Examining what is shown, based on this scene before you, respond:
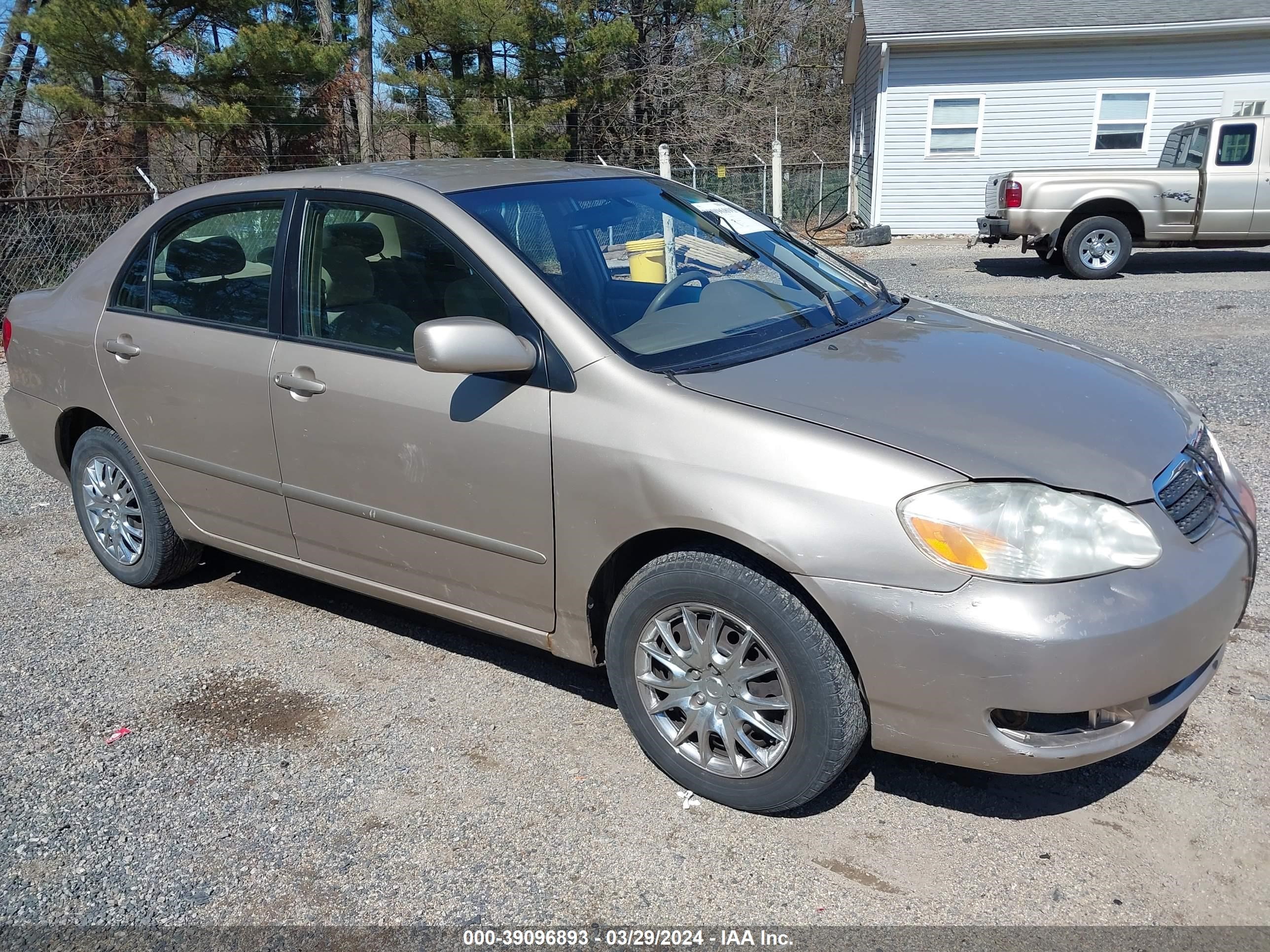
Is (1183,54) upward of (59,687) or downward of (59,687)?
upward

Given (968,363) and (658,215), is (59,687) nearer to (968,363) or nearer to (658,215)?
(658,215)

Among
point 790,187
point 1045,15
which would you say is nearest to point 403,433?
point 1045,15

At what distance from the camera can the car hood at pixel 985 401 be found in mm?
2619

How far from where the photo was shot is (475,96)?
74.8ft

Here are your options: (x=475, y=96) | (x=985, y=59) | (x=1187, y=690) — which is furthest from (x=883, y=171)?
(x=1187, y=690)

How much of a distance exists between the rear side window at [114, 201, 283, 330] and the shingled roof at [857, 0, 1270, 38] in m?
16.5

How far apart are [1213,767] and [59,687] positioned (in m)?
3.94

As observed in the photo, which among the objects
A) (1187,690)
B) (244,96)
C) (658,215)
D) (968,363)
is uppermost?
(244,96)

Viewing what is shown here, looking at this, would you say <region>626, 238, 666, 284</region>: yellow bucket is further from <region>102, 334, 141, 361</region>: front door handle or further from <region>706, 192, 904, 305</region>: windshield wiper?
<region>102, 334, 141, 361</region>: front door handle

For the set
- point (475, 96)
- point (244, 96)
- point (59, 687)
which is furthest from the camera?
point (475, 96)

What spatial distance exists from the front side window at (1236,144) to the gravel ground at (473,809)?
36.2 feet

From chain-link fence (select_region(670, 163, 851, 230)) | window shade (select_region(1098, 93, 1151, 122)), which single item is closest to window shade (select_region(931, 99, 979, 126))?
window shade (select_region(1098, 93, 1151, 122))

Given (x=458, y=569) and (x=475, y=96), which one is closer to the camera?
(x=458, y=569)

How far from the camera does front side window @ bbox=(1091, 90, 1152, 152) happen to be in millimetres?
18125
